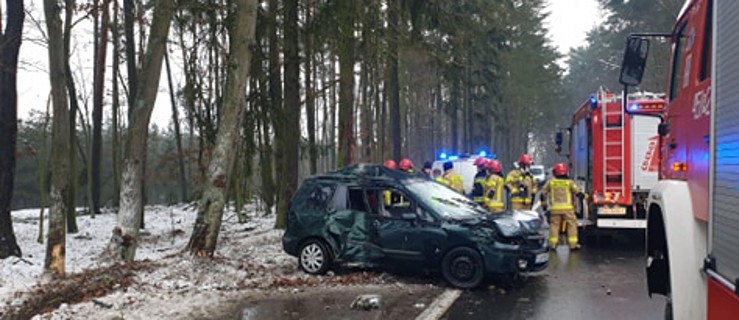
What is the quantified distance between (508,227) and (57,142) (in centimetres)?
747

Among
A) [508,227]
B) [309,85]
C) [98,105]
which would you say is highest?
[309,85]

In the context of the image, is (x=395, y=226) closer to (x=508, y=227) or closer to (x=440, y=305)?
(x=508, y=227)

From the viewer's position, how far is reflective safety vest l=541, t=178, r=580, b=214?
11.8 meters

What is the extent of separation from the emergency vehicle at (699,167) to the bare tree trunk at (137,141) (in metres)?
7.80

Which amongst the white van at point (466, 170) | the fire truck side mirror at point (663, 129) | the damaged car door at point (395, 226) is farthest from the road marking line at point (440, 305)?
the white van at point (466, 170)

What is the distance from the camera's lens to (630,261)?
1070cm

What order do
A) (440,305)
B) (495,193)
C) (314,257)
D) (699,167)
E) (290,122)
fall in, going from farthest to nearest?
(290,122), (495,193), (314,257), (440,305), (699,167)

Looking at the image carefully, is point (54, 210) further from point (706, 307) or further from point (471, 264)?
point (706, 307)

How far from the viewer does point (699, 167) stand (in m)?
3.94

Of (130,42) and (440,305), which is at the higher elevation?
(130,42)

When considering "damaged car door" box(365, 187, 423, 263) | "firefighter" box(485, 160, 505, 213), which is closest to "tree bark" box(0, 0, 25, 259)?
"damaged car door" box(365, 187, 423, 263)

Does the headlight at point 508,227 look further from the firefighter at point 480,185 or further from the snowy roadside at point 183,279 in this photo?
the firefighter at point 480,185

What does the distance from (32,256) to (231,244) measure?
4663 mm

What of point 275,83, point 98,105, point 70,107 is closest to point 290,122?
point 275,83
